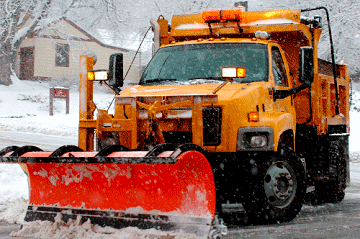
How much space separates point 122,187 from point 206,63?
2298mm

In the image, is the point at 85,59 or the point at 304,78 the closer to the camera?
the point at 304,78

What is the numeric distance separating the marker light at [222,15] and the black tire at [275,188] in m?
2.31

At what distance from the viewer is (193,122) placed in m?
5.25

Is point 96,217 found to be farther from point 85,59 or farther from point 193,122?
point 85,59

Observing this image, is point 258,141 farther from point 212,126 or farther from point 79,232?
point 79,232

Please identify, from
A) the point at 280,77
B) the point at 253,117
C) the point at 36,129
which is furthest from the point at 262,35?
the point at 36,129

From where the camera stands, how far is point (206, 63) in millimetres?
6707

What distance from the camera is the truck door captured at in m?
6.60

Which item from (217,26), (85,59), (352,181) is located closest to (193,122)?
(85,59)

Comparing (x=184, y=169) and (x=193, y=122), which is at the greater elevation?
(x=193, y=122)

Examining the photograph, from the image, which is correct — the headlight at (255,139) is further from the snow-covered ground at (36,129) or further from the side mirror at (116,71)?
the side mirror at (116,71)

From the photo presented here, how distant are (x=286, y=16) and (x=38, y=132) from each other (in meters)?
14.1

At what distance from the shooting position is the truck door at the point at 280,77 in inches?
260

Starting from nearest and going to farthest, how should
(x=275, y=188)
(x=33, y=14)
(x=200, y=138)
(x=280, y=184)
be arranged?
(x=200, y=138)
(x=275, y=188)
(x=280, y=184)
(x=33, y=14)
